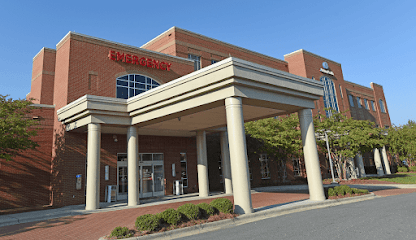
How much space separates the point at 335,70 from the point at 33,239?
147 ft

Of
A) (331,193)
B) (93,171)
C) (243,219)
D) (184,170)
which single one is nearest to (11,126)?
(93,171)

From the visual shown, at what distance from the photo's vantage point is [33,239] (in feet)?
29.7

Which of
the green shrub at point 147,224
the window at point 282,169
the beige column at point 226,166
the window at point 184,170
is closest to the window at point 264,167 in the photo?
the window at point 282,169

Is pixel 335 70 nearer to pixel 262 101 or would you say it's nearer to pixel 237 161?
pixel 262 101

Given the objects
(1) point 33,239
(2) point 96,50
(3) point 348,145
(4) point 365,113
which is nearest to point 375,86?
(4) point 365,113

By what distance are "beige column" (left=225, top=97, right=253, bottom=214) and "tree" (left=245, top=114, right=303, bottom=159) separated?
15.2 meters

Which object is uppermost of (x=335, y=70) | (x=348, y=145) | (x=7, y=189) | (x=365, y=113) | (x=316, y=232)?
(x=335, y=70)

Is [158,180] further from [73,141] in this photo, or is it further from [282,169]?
[282,169]

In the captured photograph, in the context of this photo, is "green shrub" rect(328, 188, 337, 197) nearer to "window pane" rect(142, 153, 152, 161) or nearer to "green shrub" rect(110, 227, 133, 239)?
"green shrub" rect(110, 227, 133, 239)

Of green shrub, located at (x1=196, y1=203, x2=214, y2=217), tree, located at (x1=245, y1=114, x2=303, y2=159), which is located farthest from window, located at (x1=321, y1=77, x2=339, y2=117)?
green shrub, located at (x1=196, y1=203, x2=214, y2=217)

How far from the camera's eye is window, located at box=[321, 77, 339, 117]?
132 feet

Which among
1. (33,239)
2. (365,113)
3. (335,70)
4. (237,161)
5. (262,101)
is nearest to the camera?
(33,239)

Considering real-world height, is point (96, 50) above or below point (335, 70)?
below

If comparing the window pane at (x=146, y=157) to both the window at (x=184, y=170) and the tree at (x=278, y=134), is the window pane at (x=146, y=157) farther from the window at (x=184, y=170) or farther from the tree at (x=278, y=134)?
the tree at (x=278, y=134)
